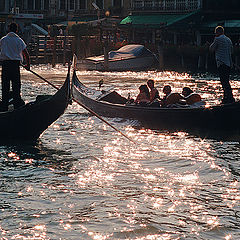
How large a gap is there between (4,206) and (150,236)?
5.29 feet

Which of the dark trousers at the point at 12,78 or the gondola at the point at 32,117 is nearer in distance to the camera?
the gondola at the point at 32,117

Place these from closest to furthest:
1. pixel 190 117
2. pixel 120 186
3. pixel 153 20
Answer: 1. pixel 120 186
2. pixel 190 117
3. pixel 153 20

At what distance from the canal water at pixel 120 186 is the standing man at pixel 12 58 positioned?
775 millimetres

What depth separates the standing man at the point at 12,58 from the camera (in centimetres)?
895

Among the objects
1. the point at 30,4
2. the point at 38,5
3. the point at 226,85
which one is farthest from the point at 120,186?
the point at 30,4

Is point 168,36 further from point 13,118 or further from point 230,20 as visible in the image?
point 13,118

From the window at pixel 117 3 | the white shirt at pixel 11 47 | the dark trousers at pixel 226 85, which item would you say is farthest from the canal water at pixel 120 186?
the window at pixel 117 3

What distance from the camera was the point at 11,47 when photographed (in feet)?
29.4

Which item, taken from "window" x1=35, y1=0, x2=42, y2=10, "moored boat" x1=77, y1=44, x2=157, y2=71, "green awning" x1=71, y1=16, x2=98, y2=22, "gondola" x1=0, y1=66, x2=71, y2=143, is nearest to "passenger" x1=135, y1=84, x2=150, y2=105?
"gondola" x1=0, y1=66, x2=71, y2=143

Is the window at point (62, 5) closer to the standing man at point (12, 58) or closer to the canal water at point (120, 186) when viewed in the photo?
the canal water at point (120, 186)

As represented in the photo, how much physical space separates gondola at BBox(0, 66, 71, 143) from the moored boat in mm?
18927

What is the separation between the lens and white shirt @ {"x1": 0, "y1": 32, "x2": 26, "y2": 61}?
8.91 meters

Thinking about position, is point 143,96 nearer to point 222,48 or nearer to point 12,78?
point 222,48

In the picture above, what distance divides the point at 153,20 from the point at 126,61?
524cm
